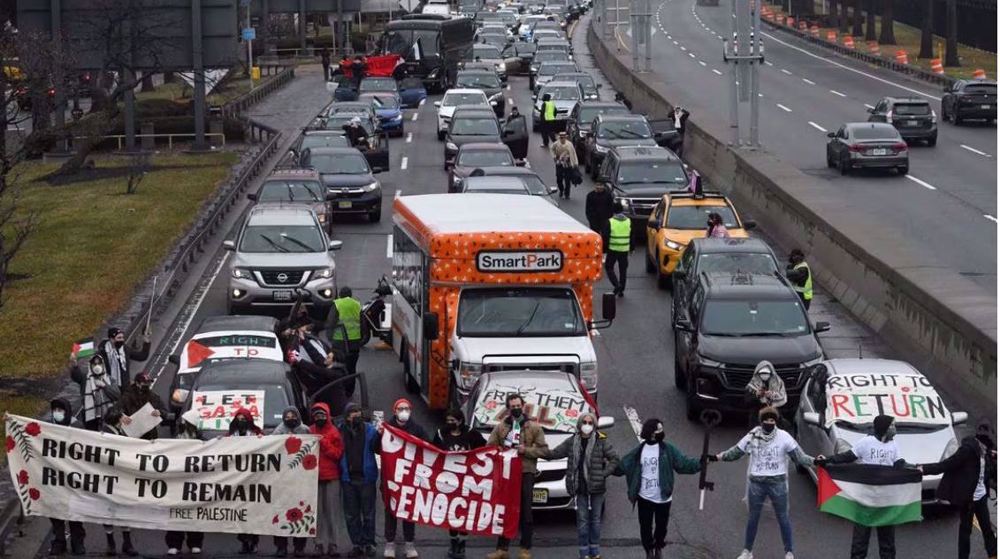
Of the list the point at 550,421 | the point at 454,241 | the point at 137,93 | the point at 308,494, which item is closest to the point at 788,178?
the point at 454,241

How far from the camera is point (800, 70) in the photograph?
87875mm

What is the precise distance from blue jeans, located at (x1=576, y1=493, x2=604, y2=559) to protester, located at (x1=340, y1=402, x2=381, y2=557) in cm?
187

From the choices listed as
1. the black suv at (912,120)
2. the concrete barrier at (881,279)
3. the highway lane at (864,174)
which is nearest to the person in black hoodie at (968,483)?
the concrete barrier at (881,279)

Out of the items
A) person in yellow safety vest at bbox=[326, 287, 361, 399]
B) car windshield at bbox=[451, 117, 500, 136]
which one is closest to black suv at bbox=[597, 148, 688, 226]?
car windshield at bbox=[451, 117, 500, 136]

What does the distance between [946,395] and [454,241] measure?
6.53m

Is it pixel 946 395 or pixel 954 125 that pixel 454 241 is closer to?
pixel 946 395

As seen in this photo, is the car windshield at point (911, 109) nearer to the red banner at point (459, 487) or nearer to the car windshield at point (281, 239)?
the car windshield at point (281, 239)

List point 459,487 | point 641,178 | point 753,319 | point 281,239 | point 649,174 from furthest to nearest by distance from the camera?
point 649,174 → point 641,178 → point 281,239 → point 753,319 → point 459,487

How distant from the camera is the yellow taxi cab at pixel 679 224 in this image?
30.6 meters

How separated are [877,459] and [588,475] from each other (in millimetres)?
2576

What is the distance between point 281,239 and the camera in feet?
96.3

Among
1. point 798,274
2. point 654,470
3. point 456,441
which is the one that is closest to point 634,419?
point 798,274

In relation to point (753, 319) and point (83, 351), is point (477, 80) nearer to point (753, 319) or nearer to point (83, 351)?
point (753, 319)

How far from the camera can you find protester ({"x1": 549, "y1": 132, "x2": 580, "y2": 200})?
132ft
